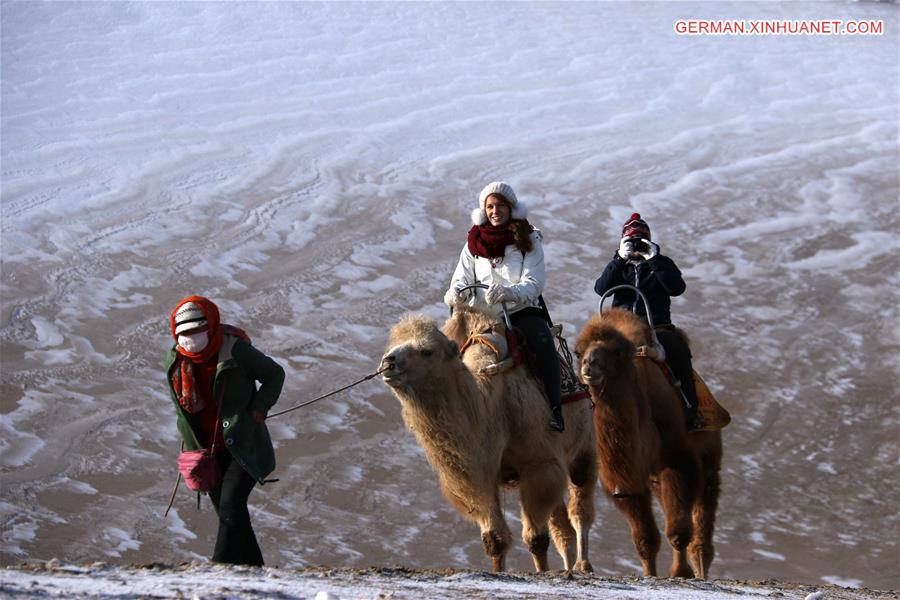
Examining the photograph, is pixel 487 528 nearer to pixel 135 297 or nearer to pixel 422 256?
pixel 135 297

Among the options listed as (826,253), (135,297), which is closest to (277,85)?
(135,297)

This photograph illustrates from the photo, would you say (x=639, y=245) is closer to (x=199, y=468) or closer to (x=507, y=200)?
(x=507, y=200)

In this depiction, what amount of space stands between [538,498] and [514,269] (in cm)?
138

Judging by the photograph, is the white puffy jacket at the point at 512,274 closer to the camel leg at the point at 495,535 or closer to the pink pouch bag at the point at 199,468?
the camel leg at the point at 495,535

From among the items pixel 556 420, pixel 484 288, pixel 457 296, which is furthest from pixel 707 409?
pixel 457 296

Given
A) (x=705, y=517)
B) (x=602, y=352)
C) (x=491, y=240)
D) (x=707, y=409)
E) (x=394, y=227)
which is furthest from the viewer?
(x=394, y=227)

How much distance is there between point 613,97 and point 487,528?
21.6 m

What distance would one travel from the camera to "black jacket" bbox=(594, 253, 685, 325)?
9.16 m

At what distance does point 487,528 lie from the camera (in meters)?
7.43

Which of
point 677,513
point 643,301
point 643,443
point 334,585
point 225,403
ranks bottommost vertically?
point 677,513

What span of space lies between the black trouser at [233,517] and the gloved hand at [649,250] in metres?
3.96

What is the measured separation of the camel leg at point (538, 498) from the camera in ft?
25.3

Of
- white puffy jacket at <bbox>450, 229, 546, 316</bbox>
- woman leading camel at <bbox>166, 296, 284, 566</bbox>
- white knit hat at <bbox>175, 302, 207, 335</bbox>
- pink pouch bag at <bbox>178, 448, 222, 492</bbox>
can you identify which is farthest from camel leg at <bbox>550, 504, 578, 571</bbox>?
white knit hat at <bbox>175, 302, 207, 335</bbox>

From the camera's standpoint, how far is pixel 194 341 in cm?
607
